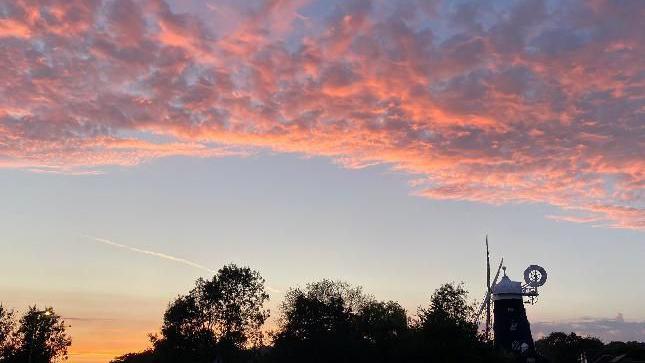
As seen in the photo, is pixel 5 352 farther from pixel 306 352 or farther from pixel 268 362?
pixel 306 352

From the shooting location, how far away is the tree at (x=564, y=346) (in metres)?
172

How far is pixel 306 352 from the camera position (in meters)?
84.6

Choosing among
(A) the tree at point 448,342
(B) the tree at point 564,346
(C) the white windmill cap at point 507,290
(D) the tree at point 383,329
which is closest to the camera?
(A) the tree at point 448,342

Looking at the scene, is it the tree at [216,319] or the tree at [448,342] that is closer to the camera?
the tree at [448,342]

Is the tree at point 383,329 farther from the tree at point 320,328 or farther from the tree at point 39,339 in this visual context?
the tree at point 39,339

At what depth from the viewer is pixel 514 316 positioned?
9712cm

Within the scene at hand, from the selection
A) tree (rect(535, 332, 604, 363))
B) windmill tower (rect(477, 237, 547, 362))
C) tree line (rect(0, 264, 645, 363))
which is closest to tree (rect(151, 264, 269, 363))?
tree line (rect(0, 264, 645, 363))

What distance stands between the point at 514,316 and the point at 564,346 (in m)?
94.9

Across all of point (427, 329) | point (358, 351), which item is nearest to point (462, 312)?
point (358, 351)

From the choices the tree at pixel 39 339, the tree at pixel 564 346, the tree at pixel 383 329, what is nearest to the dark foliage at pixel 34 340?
the tree at pixel 39 339

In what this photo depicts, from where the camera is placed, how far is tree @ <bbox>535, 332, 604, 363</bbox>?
171750mm

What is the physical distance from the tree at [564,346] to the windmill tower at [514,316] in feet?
255

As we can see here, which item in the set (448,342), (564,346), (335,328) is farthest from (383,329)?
(564,346)

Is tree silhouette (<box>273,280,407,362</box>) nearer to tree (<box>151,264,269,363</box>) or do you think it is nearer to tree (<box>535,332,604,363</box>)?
tree (<box>151,264,269,363</box>)
